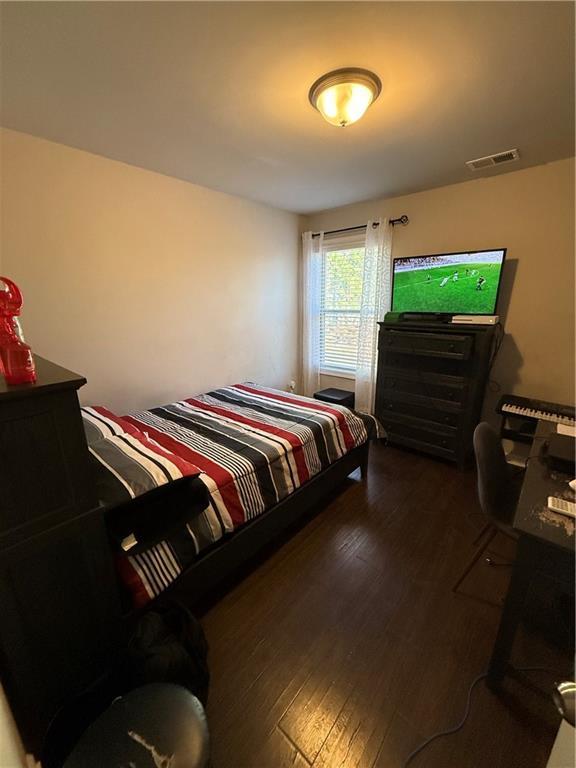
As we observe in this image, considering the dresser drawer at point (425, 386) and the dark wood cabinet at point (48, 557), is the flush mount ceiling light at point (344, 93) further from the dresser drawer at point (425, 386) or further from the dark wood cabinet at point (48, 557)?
the dresser drawer at point (425, 386)

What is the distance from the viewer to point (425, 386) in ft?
9.20

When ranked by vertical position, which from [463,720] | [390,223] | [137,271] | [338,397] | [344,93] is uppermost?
[344,93]

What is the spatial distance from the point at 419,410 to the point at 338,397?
0.93 metres

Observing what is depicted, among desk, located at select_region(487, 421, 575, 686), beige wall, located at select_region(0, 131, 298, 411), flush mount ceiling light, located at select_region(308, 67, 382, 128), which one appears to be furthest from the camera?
beige wall, located at select_region(0, 131, 298, 411)

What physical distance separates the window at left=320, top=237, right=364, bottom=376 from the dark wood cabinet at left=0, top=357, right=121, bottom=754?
318cm

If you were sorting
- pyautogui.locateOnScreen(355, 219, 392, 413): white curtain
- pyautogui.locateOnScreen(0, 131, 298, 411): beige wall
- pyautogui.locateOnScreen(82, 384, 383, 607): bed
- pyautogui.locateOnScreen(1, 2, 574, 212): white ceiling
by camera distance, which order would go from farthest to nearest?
1. pyautogui.locateOnScreen(355, 219, 392, 413): white curtain
2. pyautogui.locateOnScreen(0, 131, 298, 411): beige wall
3. pyautogui.locateOnScreen(82, 384, 383, 607): bed
4. pyautogui.locateOnScreen(1, 2, 574, 212): white ceiling

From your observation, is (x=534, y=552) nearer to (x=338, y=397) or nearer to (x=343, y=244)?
(x=338, y=397)

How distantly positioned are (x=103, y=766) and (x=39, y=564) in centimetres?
54

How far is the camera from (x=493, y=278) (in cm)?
250

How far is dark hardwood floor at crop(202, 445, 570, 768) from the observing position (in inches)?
42.2

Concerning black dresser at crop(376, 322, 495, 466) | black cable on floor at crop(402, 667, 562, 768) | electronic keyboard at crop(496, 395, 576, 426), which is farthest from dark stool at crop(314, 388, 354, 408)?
black cable on floor at crop(402, 667, 562, 768)

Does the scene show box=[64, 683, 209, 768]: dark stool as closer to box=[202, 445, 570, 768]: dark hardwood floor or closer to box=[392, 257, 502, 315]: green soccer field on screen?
box=[202, 445, 570, 768]: dark hardwood floor

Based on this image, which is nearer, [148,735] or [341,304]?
[148,735]

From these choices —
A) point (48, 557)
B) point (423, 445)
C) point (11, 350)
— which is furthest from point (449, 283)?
point (48, 557)
